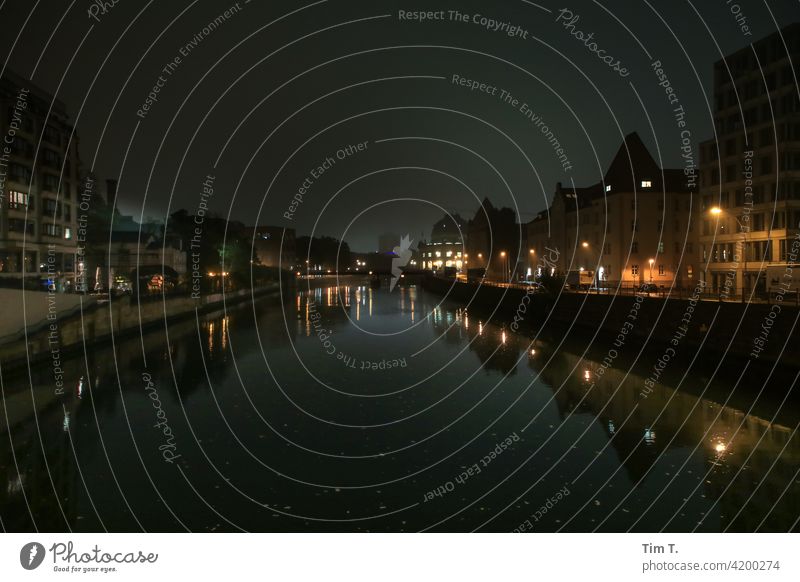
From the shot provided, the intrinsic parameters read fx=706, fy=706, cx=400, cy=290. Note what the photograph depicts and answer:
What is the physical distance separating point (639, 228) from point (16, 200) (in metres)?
53.4

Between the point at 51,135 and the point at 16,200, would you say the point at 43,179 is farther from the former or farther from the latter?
the point at 16,200

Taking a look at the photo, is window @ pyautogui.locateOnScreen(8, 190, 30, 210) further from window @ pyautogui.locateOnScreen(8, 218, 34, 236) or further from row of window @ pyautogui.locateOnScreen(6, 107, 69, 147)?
row of window @ pyautogui.locateOnScreen(6, 107, 69, 147)

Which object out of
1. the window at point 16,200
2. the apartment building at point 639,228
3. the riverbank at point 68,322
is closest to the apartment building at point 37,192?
the window at point 16,200

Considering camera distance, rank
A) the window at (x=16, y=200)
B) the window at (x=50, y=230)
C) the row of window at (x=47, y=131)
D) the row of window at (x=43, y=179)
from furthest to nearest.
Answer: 1. the window at (x=50, y=230)
2. the window at (x=16, y=200)
3. the row of window at (x=43, y=179)
4. the row of window at (x=47, y=131)

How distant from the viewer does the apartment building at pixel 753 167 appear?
152 ft

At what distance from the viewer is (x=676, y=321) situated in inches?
1382

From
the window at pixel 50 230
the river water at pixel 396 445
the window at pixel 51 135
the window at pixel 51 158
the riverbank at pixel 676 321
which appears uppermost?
the window at pixel 51 135

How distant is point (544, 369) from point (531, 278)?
5906 centimetres

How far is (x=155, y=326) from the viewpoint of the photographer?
155ft

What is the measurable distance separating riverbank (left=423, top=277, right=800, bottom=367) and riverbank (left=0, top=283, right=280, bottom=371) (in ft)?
81.6

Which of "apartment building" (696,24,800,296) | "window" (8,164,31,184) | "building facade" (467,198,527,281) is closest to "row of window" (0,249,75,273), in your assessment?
"window" (8,164,31,184)

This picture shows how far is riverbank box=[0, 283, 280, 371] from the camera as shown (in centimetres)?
2684

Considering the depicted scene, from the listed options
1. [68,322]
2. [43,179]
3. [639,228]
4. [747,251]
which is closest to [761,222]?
[747,251]

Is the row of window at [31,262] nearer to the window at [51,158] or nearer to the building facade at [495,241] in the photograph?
the window at [51,158]
